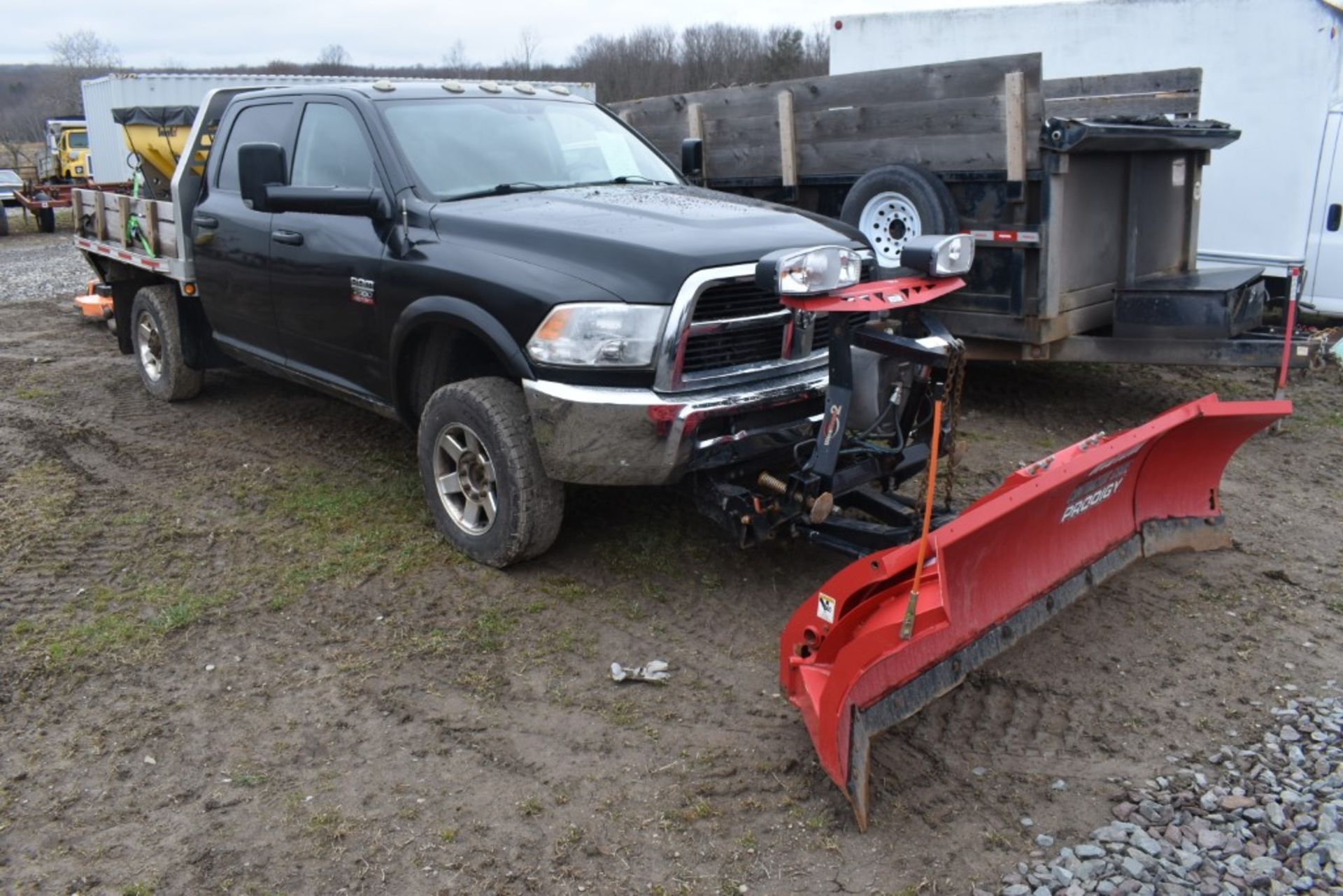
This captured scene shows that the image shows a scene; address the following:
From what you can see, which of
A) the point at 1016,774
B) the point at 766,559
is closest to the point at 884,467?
the point at 766,559

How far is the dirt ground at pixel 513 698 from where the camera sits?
3240mm

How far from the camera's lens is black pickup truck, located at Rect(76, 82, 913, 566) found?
170 inches

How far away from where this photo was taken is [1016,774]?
358 cm

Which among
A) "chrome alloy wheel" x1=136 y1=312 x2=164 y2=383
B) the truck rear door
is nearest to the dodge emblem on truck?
"chrome alloy wheel" x1=136 y1=312 x2=164 y2=383

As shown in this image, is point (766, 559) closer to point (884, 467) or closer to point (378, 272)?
point (884, 467)

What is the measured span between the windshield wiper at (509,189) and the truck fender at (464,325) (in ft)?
1.95

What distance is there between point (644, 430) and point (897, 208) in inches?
156

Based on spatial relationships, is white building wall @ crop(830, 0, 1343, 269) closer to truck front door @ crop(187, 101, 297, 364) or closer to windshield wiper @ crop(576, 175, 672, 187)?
windshield wiper @ crop(576, 175, 672, 187)

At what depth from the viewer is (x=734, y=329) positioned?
14.7 feet

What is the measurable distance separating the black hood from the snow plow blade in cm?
136

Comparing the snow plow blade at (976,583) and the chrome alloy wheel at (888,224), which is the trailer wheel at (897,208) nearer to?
the chrome alloy wheel at (888,224)

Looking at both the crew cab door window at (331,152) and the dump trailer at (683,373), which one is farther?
the crew cab door window at (331,152)

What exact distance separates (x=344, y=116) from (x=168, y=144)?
5.08 metres

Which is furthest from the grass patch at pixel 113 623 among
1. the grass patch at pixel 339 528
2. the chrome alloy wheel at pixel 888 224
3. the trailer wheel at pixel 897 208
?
the chrome alloy wheel at pixel 888 224
